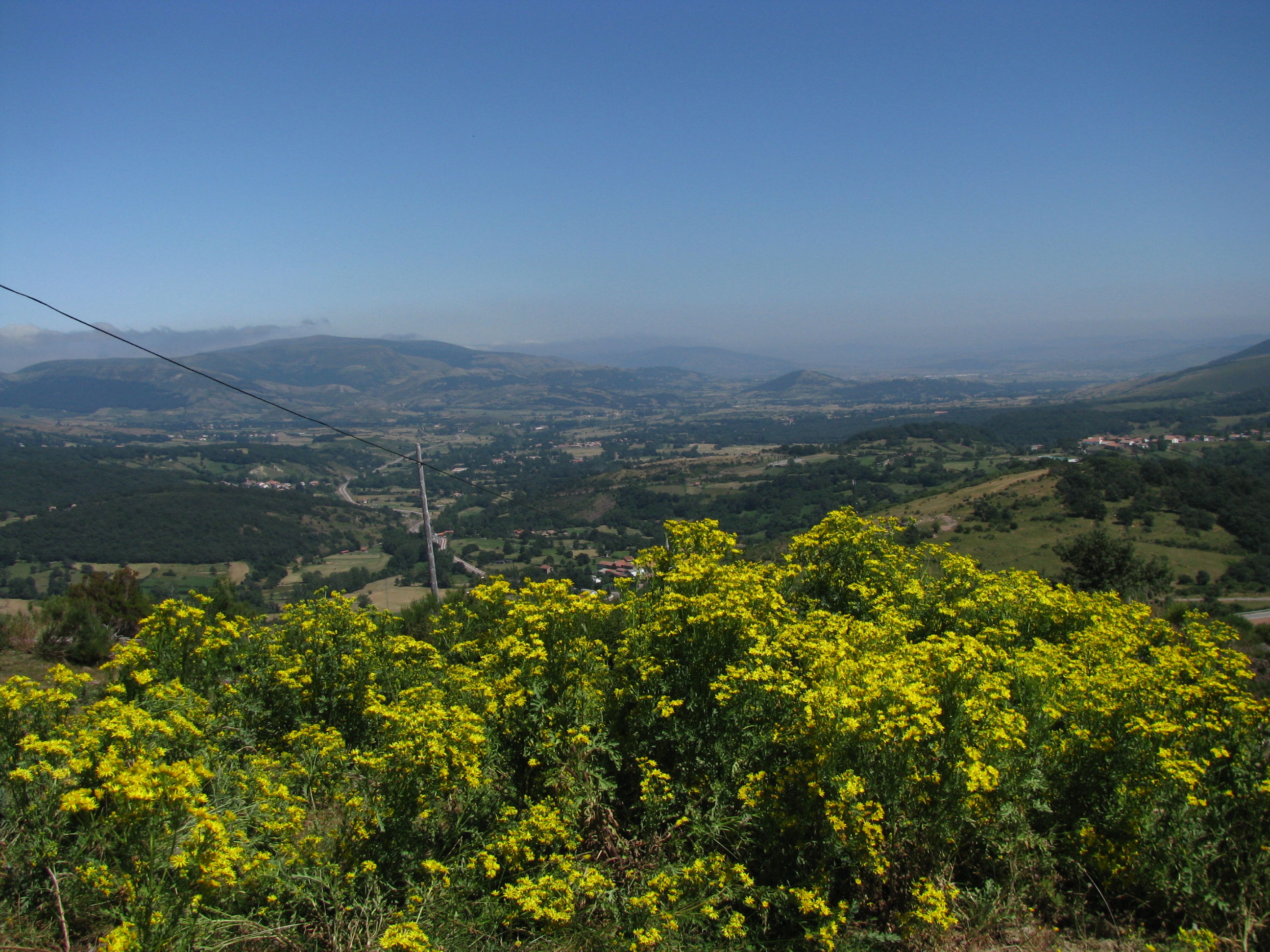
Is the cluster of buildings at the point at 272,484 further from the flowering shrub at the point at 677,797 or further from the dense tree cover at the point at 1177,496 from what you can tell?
the flowering shrub at the point at 677,797

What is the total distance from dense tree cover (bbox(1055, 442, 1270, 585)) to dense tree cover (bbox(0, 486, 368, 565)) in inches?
2870

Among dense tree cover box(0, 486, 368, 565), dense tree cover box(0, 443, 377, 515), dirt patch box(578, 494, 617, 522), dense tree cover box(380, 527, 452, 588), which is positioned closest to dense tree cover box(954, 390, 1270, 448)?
dirt patch box(578, 494, 617, 522)

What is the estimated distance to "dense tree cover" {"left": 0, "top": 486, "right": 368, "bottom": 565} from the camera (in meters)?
65.4

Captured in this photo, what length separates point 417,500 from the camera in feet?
331

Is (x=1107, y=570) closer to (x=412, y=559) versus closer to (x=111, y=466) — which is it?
(x=412, y=559)

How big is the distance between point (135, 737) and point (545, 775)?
124 inches

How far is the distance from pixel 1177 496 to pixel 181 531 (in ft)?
312

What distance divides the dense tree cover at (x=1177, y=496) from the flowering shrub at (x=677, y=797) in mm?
50288

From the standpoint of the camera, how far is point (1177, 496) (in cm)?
5262

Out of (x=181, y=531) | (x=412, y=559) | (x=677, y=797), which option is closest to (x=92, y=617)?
(x=677, y=797)

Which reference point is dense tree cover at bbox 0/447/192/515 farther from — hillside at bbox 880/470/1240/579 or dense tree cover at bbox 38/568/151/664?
hillside at bbox 880/470/1240/579

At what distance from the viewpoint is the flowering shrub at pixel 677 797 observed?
459cm

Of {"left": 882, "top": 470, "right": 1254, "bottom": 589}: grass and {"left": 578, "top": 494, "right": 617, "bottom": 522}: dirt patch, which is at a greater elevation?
{"left": 882, "top": 470, "right": 1254, "bottom": 589}: grass

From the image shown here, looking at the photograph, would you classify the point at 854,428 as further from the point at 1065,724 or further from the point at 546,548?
the point at 1065,724
